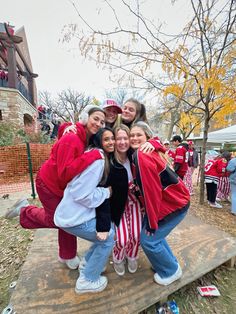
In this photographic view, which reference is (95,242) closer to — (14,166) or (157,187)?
(157,187)

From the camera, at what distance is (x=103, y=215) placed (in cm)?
145

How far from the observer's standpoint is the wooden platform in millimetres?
1450

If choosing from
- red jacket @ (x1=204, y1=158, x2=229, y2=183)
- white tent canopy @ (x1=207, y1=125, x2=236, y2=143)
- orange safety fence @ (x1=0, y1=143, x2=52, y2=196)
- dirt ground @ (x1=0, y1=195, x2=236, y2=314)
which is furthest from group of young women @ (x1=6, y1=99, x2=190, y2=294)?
white tent canopy @ (x1=207, y1=125, x2=236, y2=143)

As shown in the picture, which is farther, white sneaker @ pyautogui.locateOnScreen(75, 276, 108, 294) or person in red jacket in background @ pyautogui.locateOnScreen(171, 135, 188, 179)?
person in red jacket in background @ pyautogui.locateOnScreen(171, 135, 188, 179)

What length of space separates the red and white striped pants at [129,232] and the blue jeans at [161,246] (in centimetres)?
11

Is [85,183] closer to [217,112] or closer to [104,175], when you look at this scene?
[104,175]

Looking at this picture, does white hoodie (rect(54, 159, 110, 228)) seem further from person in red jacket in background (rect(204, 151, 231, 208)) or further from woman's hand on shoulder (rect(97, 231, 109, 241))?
person in red jacket in background (rect(204, 151, 231, 208))

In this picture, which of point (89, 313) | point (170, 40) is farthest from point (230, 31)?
point (89, 313)

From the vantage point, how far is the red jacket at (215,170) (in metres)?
4.37

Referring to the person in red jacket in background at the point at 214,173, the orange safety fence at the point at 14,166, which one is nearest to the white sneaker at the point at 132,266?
the person in red jacket in background at the point at 214,173

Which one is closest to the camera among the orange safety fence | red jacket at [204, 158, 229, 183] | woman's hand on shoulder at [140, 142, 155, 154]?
woman's hand on shoulder at [140, 142, 155, 154]

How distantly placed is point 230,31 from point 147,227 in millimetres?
4083

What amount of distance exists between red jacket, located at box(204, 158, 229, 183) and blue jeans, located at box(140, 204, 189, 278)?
3.24 meters

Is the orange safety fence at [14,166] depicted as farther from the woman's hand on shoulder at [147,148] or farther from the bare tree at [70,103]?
the bare tree at [70,103]
